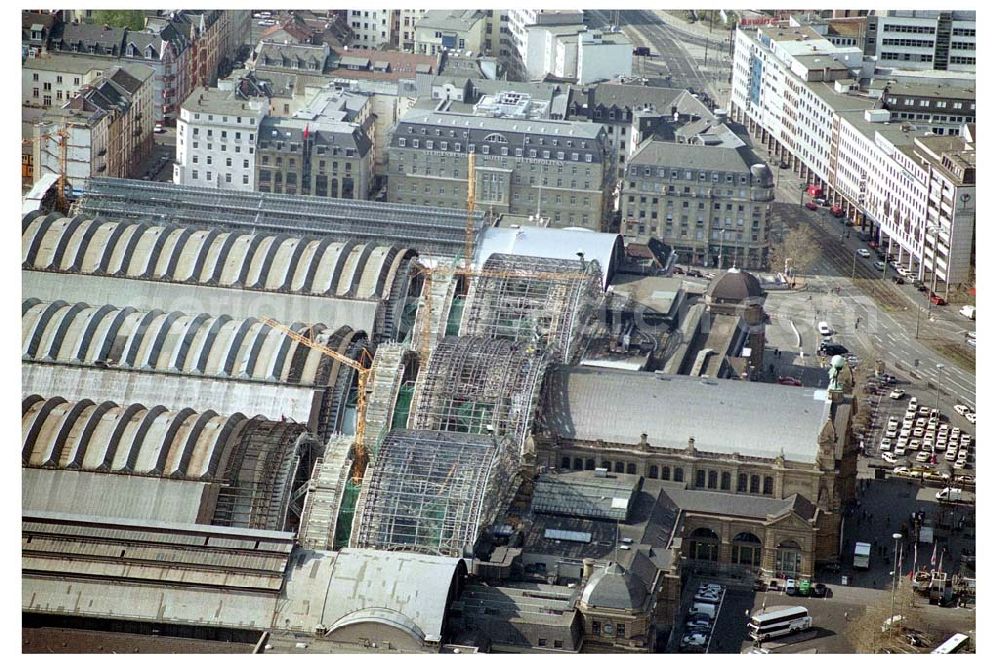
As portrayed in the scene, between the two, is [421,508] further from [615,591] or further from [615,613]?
[615,613]

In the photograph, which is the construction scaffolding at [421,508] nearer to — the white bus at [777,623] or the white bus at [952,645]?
the white bus at [777,623]

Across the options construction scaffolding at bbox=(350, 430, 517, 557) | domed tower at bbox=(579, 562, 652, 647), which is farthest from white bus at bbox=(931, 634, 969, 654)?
construction scaffolding at bbox=(350, 430, 517, 557)

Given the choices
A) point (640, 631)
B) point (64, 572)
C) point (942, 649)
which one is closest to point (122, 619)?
point (64, 572)

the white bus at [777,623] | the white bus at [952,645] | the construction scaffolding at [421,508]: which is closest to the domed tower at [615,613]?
the white bus at [777,623]

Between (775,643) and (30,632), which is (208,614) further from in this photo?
(775,643)

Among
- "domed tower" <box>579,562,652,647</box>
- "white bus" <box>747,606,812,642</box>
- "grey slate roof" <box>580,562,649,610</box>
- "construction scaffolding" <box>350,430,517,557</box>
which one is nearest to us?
"domed tower" <box>579,562,652,647</box>

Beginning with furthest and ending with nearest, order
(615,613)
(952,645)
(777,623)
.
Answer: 1. (777,623)
2. (952,645)
3. (615,613)

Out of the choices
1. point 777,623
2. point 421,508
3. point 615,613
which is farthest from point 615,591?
point 421,508

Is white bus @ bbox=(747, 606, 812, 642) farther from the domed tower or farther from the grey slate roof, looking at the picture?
the domed tower
